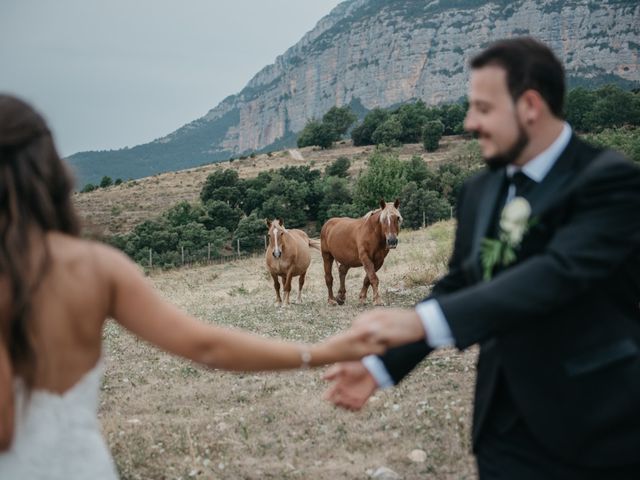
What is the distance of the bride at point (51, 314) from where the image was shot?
6.33 feet

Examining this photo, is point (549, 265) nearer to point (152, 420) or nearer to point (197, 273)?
point (152, 420)

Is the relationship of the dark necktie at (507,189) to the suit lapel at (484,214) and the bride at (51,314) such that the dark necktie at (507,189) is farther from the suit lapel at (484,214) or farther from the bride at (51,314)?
the bride at (51,314)

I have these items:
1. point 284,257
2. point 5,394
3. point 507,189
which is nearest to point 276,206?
point 284,257

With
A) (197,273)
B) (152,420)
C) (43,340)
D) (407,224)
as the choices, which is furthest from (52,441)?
(407,224)

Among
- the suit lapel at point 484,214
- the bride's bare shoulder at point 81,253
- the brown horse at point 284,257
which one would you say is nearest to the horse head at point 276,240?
the brown horse at point 284,257

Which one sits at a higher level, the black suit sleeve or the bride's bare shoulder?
the bride's bare shoulder

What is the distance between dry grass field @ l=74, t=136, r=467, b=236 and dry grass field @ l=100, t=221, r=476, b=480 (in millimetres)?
51051

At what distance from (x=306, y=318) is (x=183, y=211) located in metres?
43.8

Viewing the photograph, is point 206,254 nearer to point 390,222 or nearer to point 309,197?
point 309,197

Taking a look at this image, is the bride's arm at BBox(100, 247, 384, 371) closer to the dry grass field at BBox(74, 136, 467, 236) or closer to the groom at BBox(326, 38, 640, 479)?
the groom at BBox(326, 38, 640, 479)

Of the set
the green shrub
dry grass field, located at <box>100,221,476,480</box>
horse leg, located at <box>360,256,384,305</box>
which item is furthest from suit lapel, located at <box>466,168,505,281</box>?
the green shrub

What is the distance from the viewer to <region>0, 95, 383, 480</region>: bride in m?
1.93

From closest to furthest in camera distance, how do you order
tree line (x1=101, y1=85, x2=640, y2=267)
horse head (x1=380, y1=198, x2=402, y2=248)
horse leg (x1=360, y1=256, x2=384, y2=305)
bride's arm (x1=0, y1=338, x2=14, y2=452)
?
1. bride's arm (x1=0, y1=338, x2=14, y2=452)
2. horse head (x1=380, y1=198, x2=402, y2=248)
3. horse leg (x1=360, y1=256, x2=384, y2=305)
4. tree line (x1=101, y1=85, x2=640, y2=267)

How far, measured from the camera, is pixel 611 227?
2188 millimetres
